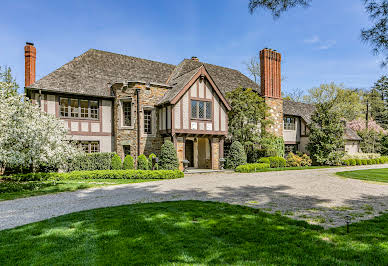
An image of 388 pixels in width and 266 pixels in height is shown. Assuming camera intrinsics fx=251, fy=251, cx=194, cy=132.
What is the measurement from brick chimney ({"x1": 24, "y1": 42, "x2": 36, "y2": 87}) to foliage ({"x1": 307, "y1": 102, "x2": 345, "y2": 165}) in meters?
23.6

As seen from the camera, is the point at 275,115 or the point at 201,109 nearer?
the point at 201,109

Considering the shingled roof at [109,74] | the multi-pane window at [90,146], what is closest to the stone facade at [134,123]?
the shingled roof at [109,74]

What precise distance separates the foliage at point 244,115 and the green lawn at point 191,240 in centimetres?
1455

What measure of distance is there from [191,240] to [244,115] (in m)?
16.8

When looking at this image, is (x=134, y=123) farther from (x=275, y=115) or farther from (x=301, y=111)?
(x=301, y=111)

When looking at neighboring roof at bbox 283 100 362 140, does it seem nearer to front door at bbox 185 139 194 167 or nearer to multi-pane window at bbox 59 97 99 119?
front door at bbox 185 139 194 167

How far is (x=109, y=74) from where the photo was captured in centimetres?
2044

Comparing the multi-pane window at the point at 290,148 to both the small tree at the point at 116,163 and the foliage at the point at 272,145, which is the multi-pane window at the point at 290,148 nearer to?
the foliage at the point at 272,145

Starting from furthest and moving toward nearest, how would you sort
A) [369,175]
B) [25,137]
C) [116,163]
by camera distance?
[116,163] < [369,175] < [25,137]

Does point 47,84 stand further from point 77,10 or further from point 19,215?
point 19,215

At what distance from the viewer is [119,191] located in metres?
10.3

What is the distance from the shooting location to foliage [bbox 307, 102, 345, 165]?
22.1 meters

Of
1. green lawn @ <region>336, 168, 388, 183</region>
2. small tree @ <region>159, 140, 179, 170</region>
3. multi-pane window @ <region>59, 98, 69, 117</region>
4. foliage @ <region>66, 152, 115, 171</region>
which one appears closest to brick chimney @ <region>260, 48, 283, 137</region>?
green lawn @ <region>336, 168, 388, 183</region>

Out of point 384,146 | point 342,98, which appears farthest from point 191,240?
point 342,98
